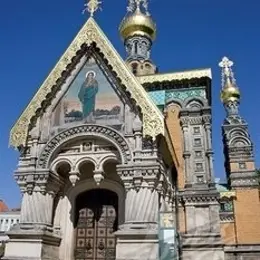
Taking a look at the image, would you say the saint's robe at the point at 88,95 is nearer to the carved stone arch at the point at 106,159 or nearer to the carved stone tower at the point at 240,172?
the carved stone arch at the point at 106,159

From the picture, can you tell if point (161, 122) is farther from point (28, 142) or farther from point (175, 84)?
point (175, 84)

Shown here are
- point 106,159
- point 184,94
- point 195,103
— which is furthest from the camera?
point 184,94

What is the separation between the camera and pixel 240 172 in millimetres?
23953

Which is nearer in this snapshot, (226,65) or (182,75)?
(182,75)

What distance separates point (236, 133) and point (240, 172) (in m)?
4.53

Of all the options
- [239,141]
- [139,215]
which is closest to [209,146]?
[139,215]

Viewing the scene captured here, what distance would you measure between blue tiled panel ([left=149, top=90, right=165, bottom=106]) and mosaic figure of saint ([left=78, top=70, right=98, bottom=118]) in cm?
367

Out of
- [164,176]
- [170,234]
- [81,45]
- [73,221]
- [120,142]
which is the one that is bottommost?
[170,234]

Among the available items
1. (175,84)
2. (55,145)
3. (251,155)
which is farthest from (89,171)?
(251,155)

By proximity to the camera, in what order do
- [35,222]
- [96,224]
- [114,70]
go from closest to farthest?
[35,222] → [96,224] → [114,70]

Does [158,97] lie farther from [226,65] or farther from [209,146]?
[226,65]

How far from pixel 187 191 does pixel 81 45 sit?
5975mm

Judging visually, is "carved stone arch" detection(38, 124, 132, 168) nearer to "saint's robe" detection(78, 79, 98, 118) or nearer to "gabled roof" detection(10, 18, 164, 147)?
"saint's robe" detection(78, 79, 98, 118)

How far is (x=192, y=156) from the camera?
14172 mm
